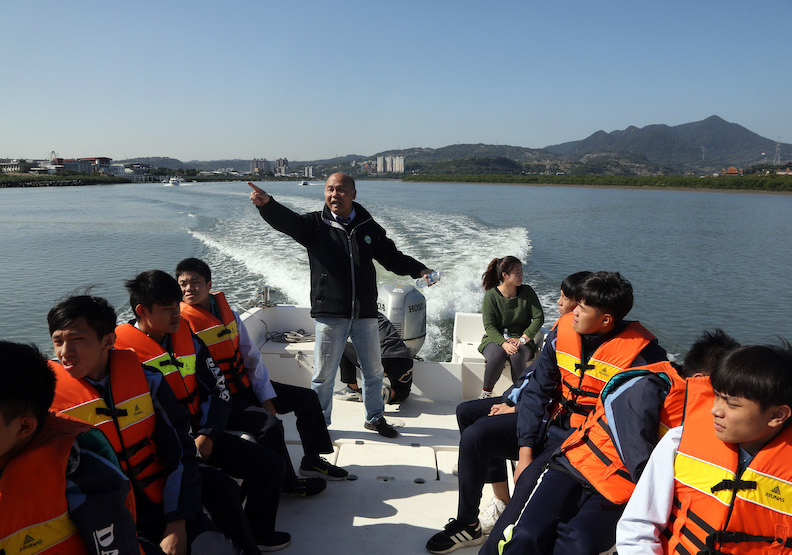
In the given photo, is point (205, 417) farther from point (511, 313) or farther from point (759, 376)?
point (511, 313)

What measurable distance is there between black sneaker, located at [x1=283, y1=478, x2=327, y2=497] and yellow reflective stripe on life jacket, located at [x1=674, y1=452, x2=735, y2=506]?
1607 millimetres

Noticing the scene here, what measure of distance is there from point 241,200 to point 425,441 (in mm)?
22118

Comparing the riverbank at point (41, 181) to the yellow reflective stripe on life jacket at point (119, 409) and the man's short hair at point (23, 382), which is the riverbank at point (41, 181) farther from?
the man's short hair at point (23, 382)

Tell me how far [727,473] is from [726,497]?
0.06 m

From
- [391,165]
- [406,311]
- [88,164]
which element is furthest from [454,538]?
[88,164]

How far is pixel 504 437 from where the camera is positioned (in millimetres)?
2092

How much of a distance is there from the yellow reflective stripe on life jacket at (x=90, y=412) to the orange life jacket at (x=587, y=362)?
1656mm

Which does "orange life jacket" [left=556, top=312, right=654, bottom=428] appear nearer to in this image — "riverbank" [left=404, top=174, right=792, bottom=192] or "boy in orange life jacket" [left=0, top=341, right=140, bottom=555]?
"boy in orange life jacket" [left=0, top=341, right=140, bottom=555]

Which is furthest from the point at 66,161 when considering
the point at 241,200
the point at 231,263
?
the point at 231,263

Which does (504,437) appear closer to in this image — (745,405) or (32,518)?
(745,405)

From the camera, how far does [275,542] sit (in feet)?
6.61

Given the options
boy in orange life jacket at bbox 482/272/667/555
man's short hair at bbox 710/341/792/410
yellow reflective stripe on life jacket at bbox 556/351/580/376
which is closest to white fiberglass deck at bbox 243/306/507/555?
boy in orange life jacket at bbox 482/272/667/555

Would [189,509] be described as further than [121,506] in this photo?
Yes

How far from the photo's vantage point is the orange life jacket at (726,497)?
1.22 m
